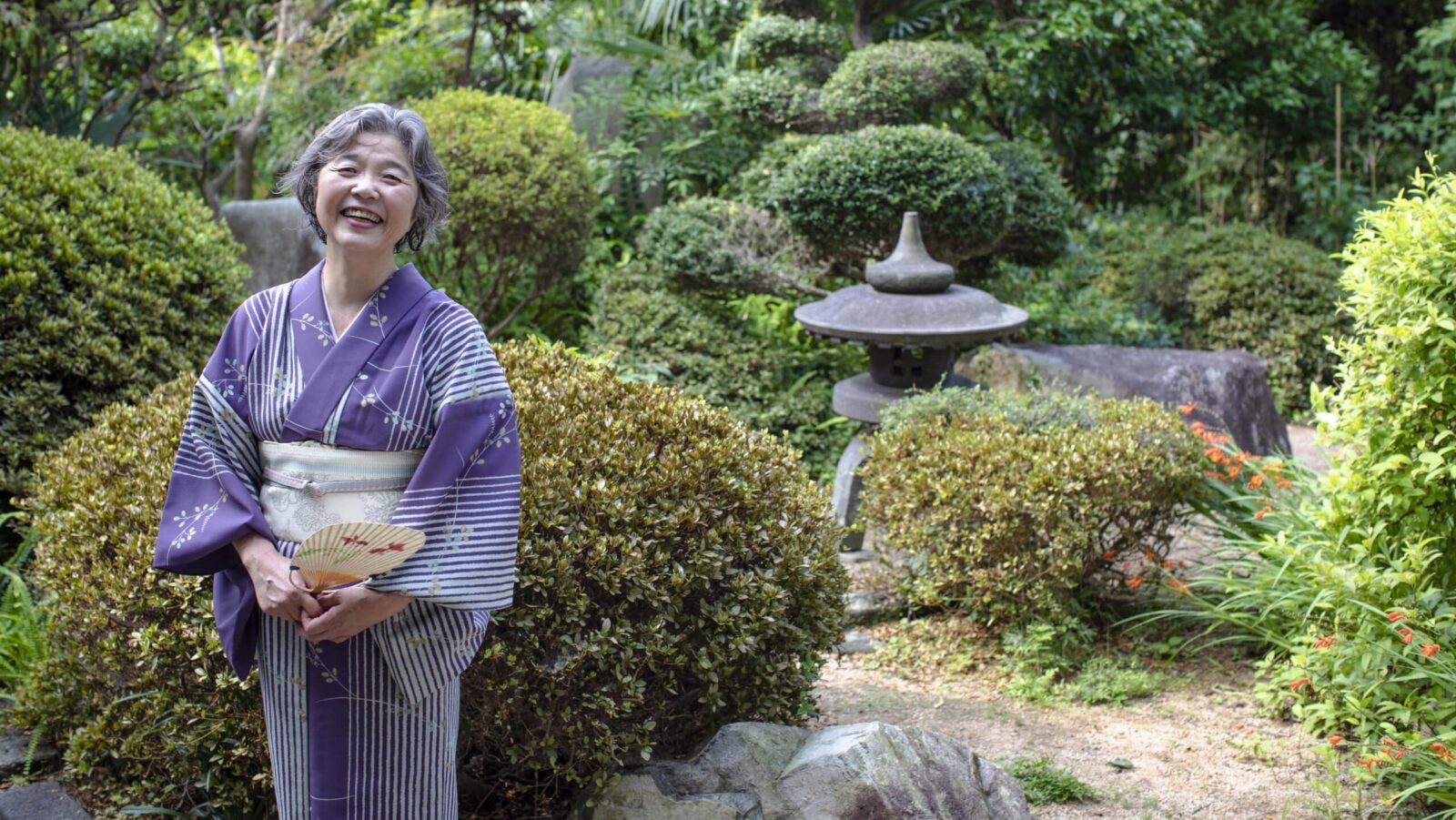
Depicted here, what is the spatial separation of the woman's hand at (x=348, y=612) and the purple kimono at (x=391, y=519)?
0.02 metres

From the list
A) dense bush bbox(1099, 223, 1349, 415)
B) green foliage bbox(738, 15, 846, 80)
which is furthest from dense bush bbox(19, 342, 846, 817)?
dense bush bbox(1099, 223, 1349, 415)

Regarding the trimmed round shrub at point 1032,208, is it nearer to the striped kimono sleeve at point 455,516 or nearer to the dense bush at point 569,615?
the dense bush at point 569,615

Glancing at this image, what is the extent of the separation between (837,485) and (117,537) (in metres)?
3.16

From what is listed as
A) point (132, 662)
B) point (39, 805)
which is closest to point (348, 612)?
point (132, 662)

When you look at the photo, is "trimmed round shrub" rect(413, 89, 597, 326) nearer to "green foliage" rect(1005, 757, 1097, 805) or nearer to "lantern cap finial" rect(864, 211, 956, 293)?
"lantern cap finial" rect(864, 211, 956, 293)

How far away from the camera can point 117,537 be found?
3.03m

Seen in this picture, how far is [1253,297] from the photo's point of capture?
802 centimetres

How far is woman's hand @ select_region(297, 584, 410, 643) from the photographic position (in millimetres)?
1981

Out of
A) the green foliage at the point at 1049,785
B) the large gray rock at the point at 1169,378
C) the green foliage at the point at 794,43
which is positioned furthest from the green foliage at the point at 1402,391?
the green foliage at the point at 794,43

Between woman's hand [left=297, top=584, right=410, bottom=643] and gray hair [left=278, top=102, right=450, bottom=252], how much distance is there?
63 cm

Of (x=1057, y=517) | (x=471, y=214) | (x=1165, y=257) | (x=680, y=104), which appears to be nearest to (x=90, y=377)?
(x=471, y=214)

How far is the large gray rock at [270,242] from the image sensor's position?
20.0 feet

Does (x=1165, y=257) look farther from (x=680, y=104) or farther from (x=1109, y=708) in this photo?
(x=1109, y=708)

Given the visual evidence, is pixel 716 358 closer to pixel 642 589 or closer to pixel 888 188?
pixel 888 188
